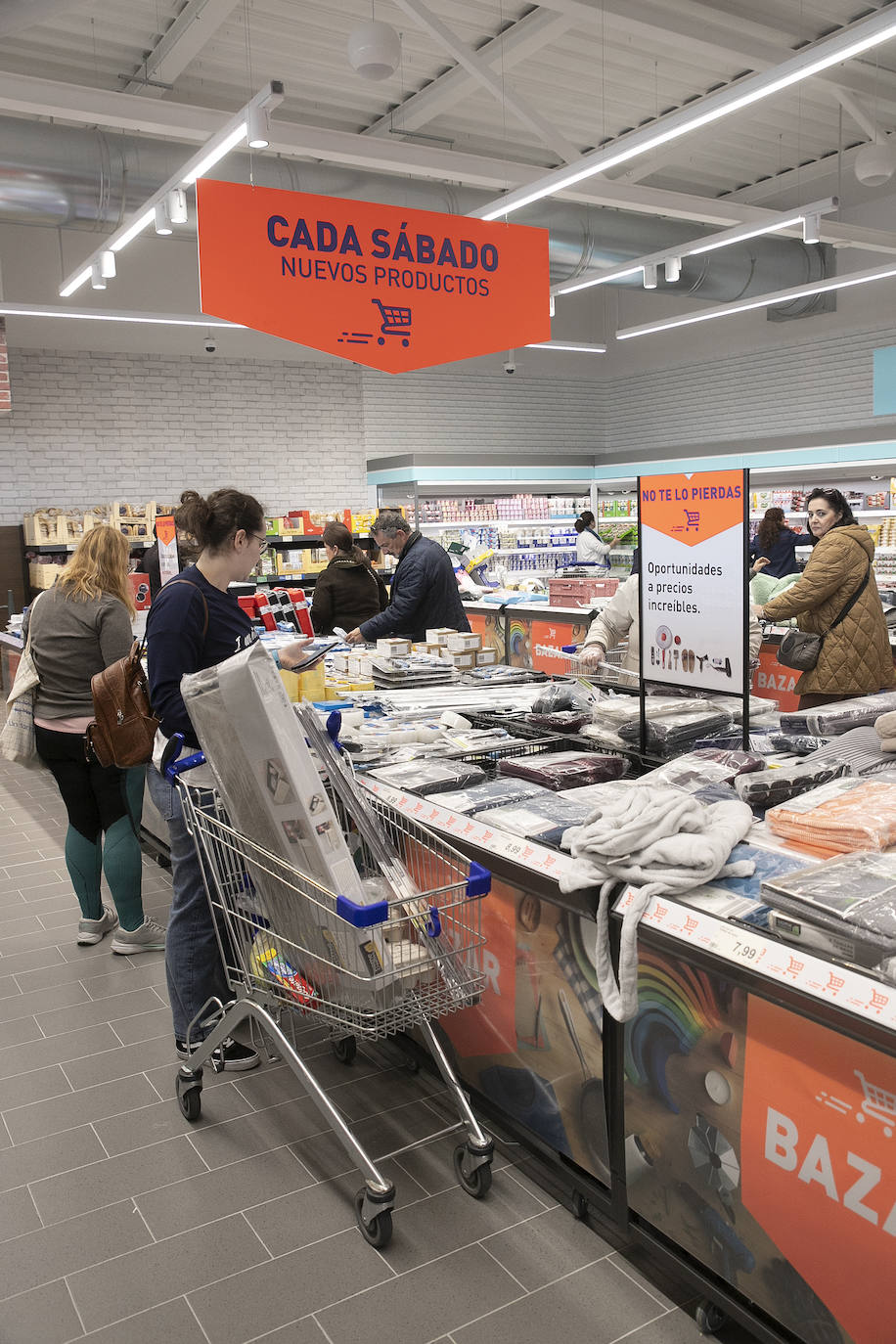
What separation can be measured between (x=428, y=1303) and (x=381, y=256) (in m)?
5.01

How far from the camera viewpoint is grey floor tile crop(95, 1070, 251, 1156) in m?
2.93

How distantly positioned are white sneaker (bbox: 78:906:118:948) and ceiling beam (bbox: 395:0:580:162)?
536 cm

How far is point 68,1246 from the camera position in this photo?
248 cm

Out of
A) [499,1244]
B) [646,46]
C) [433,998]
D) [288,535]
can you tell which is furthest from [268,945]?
[288,535]

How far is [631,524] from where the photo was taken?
1373cm

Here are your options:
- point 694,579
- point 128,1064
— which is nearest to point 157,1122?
point 128,1064

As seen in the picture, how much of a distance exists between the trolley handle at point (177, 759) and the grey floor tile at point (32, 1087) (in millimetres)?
1112

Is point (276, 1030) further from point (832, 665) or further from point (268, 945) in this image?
point (832, 665)

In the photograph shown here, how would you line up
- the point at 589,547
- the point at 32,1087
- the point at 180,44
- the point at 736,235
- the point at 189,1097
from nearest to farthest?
the point at 189,1097, the point at 32,1087, the point at 180,44, the point at 736,235, the point at 589,547

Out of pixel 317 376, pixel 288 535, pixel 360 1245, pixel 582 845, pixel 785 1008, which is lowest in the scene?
pixel 360 1245

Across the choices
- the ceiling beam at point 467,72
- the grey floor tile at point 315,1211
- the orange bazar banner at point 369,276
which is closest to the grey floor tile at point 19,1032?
the grey floor tile at point 315,1211

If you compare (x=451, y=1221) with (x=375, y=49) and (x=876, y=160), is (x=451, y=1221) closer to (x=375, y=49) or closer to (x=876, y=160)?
(x=375, y=49)

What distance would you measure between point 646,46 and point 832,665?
5.91m

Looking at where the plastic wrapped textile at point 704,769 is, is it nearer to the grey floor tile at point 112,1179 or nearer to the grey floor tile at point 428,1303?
the grey floor tile at point 428,1303
